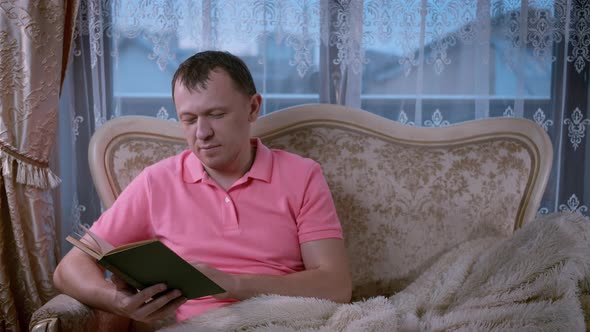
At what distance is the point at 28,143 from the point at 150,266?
1069 mm

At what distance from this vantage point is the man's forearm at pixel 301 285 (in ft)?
4.00

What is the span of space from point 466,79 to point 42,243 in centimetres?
167

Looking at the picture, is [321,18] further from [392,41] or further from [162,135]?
[162,135]

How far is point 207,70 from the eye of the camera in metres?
1.33

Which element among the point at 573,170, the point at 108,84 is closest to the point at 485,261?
the point at 573,170

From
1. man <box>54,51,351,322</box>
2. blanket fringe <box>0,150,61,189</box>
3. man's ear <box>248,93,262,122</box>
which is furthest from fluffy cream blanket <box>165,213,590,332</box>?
blanket fringe <box>0,150,61,189</box>

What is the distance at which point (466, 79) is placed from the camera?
7.48ft

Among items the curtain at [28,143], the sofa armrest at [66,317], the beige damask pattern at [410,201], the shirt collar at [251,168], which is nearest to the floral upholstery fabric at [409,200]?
the beige damask pattern at [410,201]

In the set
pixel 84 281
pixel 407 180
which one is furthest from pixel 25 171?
pixel 407 180

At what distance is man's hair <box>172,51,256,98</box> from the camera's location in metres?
1.32

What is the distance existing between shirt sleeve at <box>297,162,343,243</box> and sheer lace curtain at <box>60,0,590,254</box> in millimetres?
878

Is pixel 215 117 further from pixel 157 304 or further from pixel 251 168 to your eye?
pixel 157 304

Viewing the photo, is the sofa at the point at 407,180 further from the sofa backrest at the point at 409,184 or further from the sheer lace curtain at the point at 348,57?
the sheer lace curtain at the point at 348,57

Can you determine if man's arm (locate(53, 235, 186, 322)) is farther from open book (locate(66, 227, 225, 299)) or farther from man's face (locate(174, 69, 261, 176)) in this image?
man's face (locate(174, 69, 261, 176))
